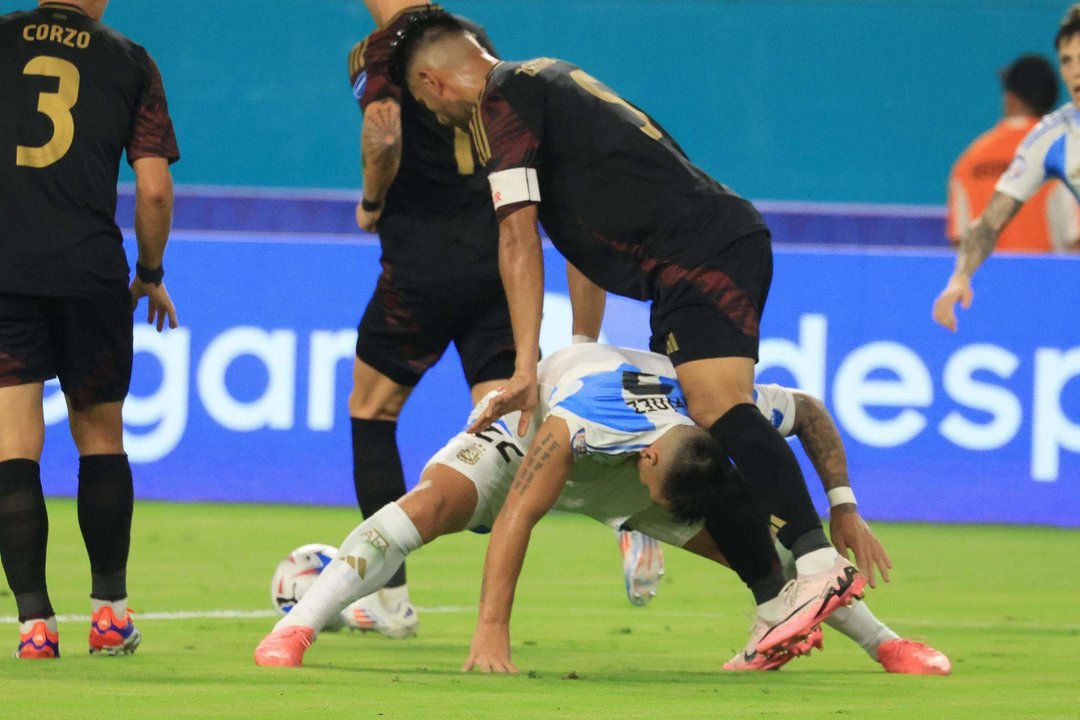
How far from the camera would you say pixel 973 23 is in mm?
18812

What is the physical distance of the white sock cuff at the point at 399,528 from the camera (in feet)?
19.3

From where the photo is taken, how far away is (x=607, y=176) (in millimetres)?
6051

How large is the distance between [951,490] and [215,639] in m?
5.34

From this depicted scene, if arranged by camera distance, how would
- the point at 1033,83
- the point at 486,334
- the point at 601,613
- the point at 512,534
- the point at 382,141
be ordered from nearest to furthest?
the point at 512,534 → the point at 382,141 → the point at 486,334 → the point at 601,613 → the point at 1033,83

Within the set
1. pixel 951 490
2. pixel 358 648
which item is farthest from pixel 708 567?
pixel 358 648

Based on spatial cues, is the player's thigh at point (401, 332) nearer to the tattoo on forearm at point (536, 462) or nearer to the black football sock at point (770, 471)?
the tattoo on forearm at point (536, 462)

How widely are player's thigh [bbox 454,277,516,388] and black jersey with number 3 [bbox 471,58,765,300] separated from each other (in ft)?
2.56

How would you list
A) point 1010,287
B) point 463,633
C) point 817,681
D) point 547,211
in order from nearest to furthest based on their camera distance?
point 817,681, point 547,211, point 463,633, point 1010,287

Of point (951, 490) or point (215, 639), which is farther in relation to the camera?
point (951, 490)

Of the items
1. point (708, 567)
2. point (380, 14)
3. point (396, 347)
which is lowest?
point (708, 567)

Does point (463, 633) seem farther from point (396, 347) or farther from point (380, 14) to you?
point (380, 14)

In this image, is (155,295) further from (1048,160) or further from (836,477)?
(1048,160)

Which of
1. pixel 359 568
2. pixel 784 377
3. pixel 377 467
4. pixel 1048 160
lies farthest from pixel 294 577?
pixel 784 377

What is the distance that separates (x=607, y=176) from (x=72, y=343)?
158 cm
